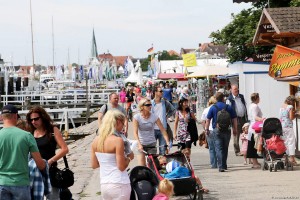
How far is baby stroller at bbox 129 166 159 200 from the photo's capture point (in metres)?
9.13

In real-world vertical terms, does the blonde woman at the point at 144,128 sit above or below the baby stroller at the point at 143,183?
above

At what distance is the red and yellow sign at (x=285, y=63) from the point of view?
1518 centimetres

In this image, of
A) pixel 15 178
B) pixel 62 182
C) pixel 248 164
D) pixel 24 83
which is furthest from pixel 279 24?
pixel 24 83

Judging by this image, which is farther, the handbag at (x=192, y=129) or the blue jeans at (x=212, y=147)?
the blue jeans at (x=212, y=147)

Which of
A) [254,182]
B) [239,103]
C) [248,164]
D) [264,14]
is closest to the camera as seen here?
[254,182]

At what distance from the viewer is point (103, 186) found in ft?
27.5

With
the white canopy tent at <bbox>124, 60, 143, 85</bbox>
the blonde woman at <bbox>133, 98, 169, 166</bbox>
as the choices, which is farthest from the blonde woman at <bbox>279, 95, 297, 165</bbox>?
the white canopy tent at <bbox>124, 60, 143, 85</bbox>

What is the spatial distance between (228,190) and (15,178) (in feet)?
18.3

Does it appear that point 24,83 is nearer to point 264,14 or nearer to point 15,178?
point 264,14

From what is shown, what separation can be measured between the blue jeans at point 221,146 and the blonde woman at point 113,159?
288 inches

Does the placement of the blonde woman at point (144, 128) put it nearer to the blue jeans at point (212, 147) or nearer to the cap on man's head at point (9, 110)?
the blue jeans at point (212, 147)

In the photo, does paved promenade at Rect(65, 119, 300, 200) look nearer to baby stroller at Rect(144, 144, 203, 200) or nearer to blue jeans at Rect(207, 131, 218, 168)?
blue jeans at Rect(207, 131, 218, 168)

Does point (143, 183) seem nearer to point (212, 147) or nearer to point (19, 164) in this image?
point (19, 164)

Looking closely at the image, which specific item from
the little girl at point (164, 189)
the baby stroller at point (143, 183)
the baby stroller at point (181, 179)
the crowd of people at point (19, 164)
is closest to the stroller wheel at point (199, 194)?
the baby stroller at point (181, 179)
